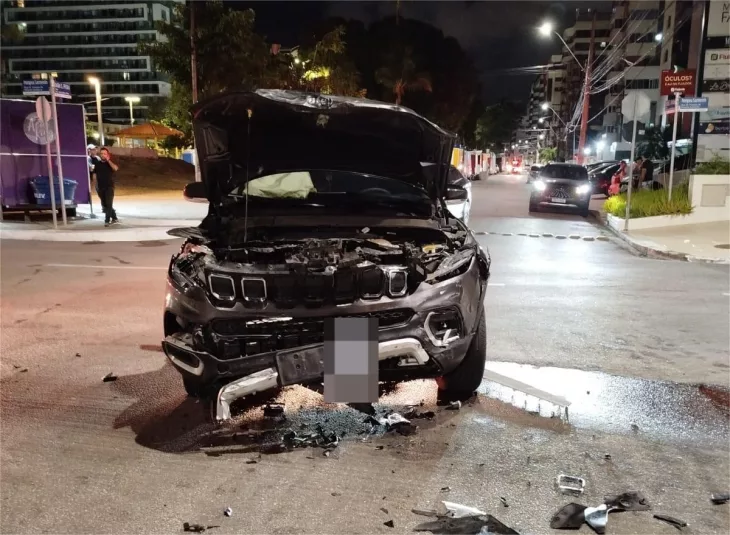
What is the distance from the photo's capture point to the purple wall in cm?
1532

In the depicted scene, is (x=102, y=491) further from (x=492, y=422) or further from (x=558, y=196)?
(x=558, y=196)

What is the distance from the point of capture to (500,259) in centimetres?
1094

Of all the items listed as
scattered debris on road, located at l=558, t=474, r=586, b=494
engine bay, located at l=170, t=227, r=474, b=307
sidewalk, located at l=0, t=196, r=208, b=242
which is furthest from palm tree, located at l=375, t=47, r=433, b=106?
scattered debris on road, located at l=558, t=474, r=586, b=494

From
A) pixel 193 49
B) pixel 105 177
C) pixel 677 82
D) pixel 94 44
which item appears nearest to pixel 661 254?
pixel 677 82

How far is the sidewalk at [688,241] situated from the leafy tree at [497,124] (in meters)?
75.3

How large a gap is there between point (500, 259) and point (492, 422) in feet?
22.9

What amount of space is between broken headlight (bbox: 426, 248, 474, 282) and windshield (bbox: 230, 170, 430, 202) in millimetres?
1318

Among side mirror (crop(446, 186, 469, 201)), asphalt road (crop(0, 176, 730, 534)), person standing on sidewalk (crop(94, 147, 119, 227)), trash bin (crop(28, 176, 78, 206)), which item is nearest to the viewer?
asphalt road (crop(0, 176, 730, 534))

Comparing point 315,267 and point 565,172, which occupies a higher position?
point 565,172

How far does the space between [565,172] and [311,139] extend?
16.5 metres

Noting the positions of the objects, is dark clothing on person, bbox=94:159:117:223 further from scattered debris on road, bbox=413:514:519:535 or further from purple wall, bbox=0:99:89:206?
scattered debris on road, bbox=413:514:519:535

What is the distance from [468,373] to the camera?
14.4 feet

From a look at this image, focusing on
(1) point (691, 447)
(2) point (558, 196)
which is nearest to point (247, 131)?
(1) point (691, 447)

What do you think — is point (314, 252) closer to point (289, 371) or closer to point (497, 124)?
point (289, 371)
